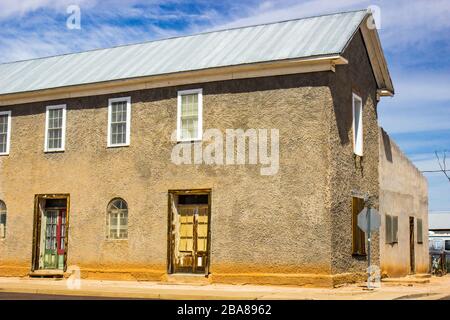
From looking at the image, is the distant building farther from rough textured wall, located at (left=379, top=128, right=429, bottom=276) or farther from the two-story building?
the two-story building

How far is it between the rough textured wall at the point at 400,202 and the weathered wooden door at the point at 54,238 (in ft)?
35.0

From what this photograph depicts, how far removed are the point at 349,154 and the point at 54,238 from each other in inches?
405

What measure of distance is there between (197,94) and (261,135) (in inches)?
102

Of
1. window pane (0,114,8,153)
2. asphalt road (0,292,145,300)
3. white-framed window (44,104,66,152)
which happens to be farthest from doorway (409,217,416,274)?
window pane (0,114,8,153)

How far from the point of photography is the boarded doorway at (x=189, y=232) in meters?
22.6

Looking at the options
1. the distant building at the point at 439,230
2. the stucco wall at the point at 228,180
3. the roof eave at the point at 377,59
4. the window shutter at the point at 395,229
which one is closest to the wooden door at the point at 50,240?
the stucco wall at the point at 228,180

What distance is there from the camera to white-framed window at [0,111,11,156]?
2667 centimetres

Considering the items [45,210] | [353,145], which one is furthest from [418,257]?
[45,210]

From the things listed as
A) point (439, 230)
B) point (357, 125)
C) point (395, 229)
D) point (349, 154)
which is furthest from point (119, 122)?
point (439, 230)

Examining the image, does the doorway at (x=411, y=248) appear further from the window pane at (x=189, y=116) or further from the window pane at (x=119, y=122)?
the window pane at (x=119, y=122)

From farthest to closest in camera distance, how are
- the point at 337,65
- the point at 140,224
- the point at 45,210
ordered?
the point at 45,210
the point at 140,224
the point at 337,65

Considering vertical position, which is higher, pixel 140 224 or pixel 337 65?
pixel 337 65

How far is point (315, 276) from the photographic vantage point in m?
20.5
